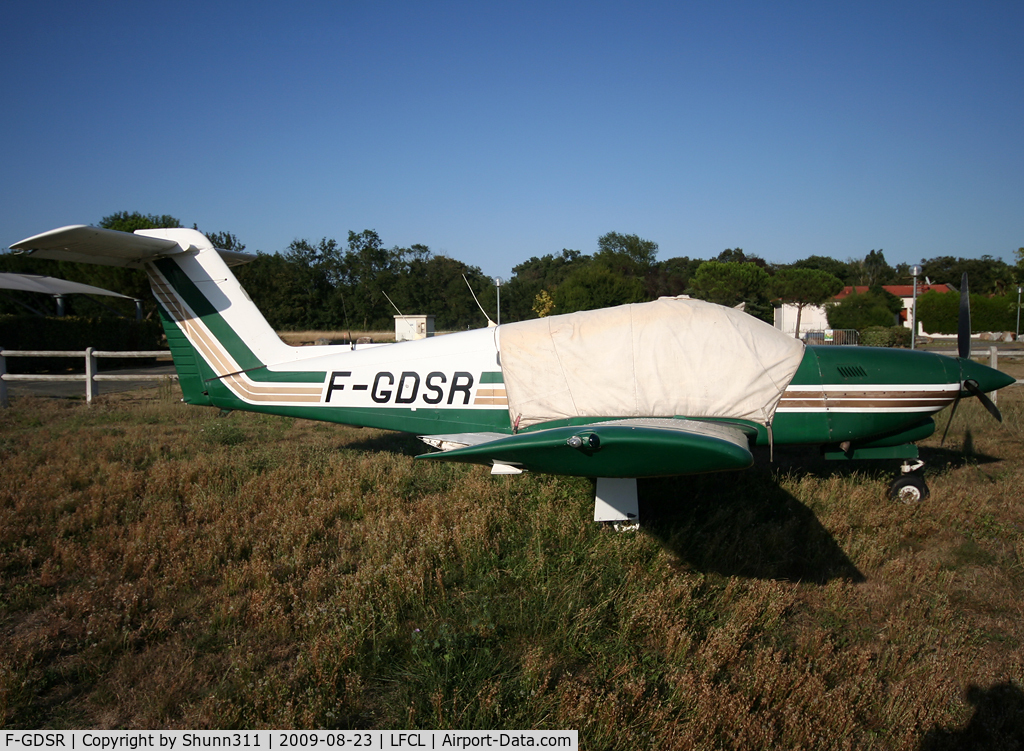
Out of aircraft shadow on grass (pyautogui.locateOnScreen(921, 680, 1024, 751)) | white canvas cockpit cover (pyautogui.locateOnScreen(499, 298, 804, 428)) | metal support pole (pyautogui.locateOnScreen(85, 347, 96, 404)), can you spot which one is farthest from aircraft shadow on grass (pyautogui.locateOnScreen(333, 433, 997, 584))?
metal support pole (pyautogui.locateOnScreen(85, 347, 96, 404))

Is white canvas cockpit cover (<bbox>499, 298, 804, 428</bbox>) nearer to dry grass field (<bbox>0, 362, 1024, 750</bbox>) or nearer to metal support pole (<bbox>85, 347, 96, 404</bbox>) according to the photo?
dry grass field (<bbox>0, 362, 1024, 750</bbox>)

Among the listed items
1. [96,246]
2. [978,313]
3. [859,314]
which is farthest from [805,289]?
[96,246]

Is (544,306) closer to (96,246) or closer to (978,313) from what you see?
(96,246)

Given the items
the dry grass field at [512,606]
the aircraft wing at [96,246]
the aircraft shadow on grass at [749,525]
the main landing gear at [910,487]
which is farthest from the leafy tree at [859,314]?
the aircraft wing at [96,246]

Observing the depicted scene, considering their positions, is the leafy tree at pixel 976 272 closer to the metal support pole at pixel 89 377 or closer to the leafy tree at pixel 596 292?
the leafy tree at pixel 596 292

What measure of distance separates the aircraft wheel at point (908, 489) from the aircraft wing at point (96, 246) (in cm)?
815

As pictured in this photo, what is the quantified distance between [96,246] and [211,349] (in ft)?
5.11

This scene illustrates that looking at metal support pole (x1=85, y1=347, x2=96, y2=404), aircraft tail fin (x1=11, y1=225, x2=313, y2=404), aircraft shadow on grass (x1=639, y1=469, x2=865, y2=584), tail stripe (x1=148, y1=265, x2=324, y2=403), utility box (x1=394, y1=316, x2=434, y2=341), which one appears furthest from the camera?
utility box (x1=394, y1=316, x2=434, y2=341)

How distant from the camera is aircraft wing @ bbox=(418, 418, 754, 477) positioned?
3162 millimetres

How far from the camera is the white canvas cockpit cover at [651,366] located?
16.4 ft

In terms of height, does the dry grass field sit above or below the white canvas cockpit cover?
below

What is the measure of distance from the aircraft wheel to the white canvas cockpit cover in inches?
74.5

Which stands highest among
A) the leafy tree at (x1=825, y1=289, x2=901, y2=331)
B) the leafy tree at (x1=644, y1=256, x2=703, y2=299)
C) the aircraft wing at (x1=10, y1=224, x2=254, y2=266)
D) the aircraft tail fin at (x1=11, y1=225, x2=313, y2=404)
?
the leafy tree at (x1=644, y1=256, x2=703, y2=299)

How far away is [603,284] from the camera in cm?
3850
